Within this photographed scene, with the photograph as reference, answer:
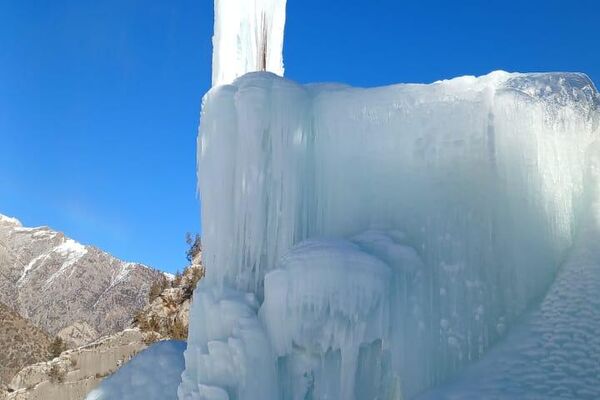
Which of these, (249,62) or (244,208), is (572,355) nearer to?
(244,208)

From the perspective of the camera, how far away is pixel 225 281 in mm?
8891

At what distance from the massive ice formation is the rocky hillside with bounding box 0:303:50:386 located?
34.1 m

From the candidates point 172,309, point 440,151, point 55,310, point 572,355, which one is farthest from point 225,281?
point 55,310

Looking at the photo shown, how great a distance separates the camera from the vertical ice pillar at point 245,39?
11844mm

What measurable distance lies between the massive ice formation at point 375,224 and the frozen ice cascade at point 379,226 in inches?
0.7

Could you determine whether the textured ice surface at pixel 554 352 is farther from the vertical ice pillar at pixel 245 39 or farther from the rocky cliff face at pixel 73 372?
the rocky cliff face at pixel 73 372

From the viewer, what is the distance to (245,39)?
12.1 meters

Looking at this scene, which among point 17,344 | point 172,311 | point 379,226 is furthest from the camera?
point 17,344

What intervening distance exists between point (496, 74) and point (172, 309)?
1836 cm

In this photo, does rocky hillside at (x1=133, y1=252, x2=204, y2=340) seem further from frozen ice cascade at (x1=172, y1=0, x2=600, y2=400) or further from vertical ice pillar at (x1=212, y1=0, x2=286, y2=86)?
frozen ice cascade at (x1=172, y1=0, x2=600, y2=400)

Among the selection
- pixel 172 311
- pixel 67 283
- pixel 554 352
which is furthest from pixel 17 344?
pixel 554 352

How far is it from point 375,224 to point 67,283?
7012 centimetres

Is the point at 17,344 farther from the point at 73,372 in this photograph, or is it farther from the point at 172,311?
the point at 73,372

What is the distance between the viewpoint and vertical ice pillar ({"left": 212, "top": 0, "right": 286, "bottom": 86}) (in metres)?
11.8
